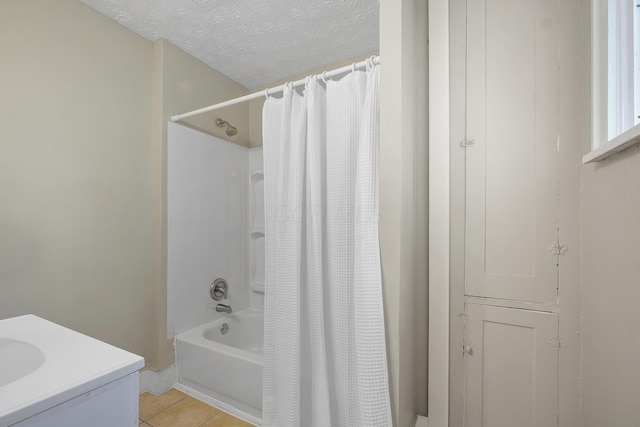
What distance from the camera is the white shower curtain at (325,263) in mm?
1127

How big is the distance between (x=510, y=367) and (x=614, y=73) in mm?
1099

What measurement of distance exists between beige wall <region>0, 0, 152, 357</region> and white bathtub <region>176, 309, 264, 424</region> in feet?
0.99

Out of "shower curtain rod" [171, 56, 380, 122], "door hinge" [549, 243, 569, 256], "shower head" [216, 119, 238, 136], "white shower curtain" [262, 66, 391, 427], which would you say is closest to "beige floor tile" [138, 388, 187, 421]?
"white shower curtain" [262, 66, 391, 427]

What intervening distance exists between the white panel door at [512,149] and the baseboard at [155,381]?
1.99 meters

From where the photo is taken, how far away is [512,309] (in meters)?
1.16

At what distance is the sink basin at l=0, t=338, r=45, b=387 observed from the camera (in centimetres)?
78

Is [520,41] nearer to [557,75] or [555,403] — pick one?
[557,75]

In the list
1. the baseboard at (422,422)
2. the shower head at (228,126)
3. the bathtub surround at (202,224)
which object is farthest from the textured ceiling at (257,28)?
the baseboard at (422,422)

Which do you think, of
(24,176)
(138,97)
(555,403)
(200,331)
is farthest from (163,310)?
(555,403)

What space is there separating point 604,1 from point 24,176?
2.48m

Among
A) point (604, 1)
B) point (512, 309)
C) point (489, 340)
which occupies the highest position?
point (604, 1)

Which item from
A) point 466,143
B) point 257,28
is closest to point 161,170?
point 257,28

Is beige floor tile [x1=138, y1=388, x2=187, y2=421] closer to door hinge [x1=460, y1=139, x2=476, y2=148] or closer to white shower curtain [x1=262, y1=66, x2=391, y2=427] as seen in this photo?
white shower curtain [x1=262, y1=66, x2=391, y2=427]

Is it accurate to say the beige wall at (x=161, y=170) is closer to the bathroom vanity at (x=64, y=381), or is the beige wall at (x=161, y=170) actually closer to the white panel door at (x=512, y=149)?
the bathroom vanity at (x=64, y=381)
